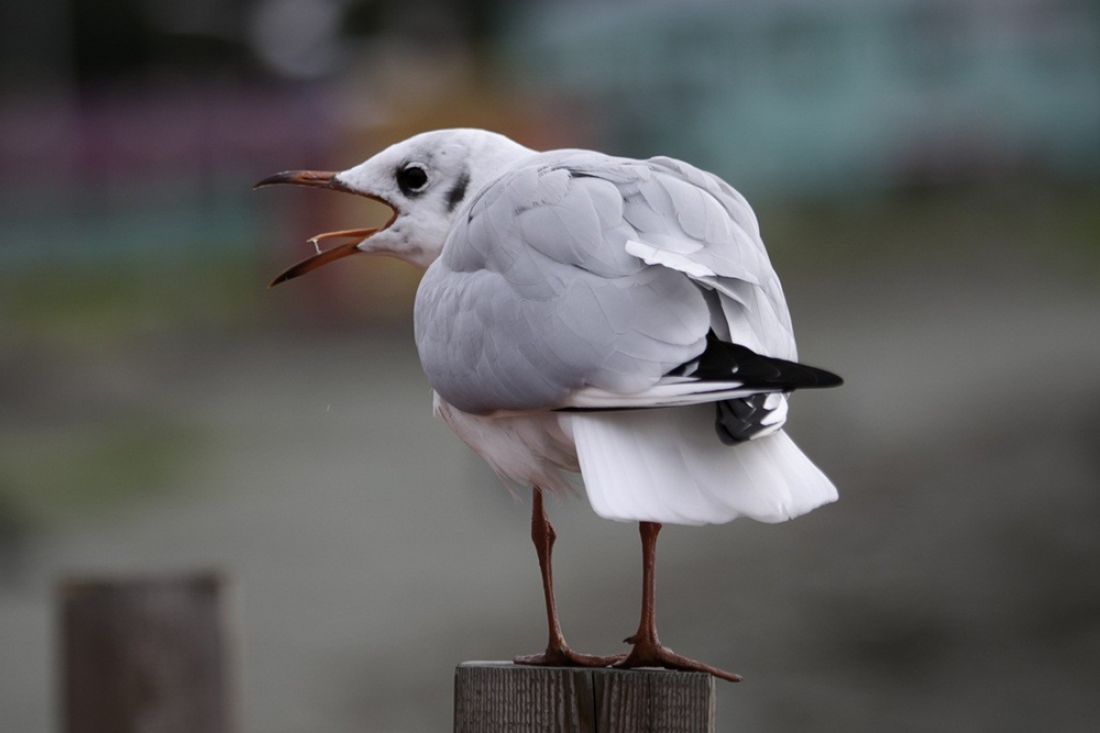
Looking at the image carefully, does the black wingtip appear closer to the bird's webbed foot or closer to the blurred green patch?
the bird's webbed foot

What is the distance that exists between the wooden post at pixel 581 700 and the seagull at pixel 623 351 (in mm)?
211

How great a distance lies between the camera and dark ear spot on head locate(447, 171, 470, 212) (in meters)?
3.57

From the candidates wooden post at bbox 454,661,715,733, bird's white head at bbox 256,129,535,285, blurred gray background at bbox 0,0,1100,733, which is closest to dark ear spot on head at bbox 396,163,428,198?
bird's white head at bbox 256,129,535,285

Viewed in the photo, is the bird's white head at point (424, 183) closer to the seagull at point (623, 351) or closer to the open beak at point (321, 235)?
the open beak at point (321, 235)

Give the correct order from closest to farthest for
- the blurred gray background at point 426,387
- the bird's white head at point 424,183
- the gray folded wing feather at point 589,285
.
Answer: the gray folded wing feather at point 589,285, the bird's white head at point 424,183, the blurred gray background at point 426,387

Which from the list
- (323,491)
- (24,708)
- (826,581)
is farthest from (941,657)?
(323,491)

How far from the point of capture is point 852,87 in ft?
54.2

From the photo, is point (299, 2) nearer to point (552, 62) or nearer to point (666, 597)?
point (552, 62)

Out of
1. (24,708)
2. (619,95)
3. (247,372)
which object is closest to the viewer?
(24,708)

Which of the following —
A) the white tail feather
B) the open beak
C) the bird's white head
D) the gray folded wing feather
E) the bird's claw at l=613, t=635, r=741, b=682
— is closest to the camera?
the white tail feather

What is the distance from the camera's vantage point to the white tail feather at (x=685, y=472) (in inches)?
98.6

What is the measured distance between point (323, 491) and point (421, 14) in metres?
11.5

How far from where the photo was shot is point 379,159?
365 centimetres

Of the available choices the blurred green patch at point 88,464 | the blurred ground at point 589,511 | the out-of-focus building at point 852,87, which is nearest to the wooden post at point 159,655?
the blurred ground at point 589,511
